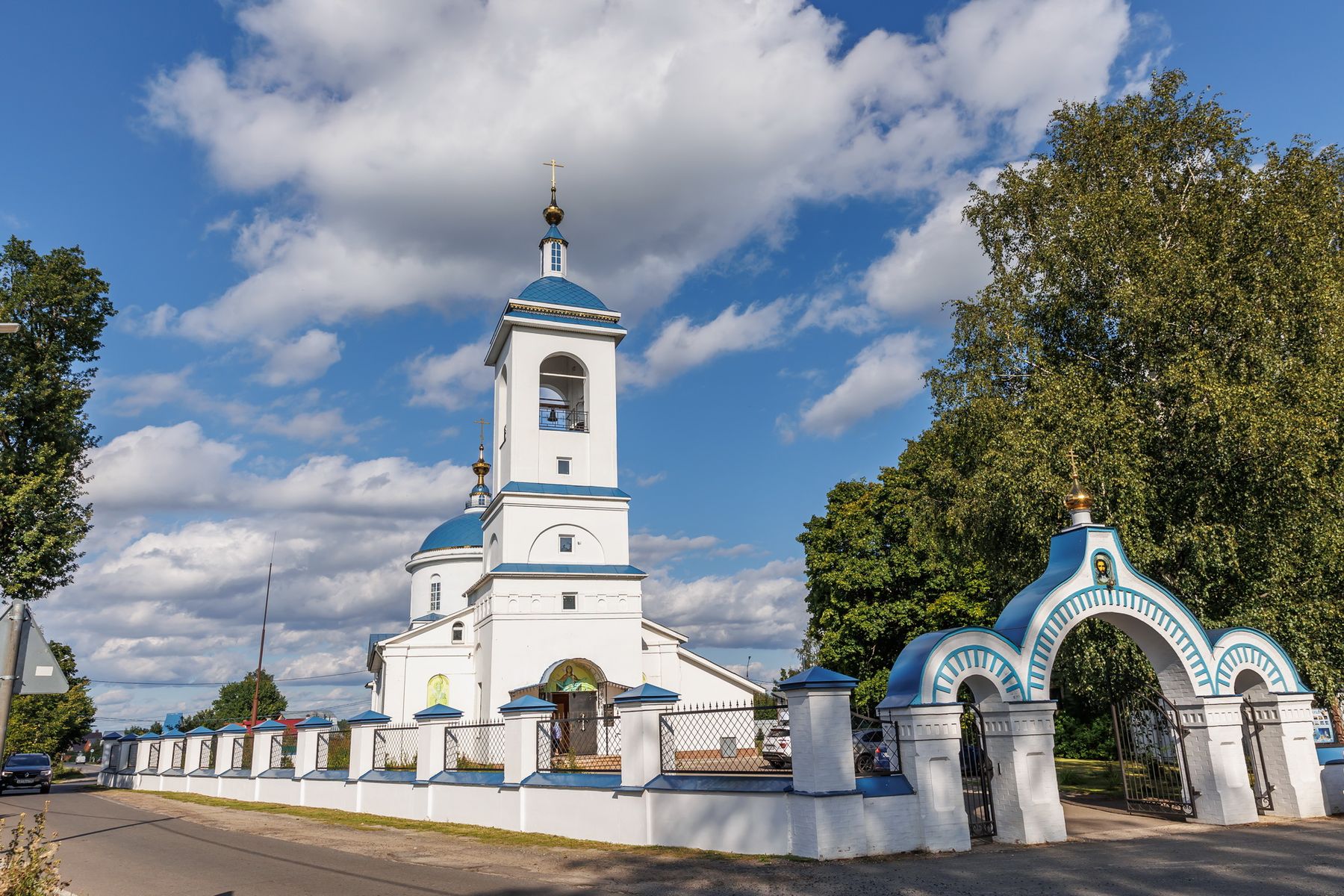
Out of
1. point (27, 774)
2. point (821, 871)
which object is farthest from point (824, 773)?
point (27, 774)

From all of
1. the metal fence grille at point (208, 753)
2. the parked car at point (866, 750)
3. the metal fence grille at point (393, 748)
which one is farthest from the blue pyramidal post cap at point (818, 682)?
the metal fence grille at point (208, 753)

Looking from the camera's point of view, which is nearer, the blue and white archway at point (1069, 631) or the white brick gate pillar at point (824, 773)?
the white brick gate pillar at point (824, 773)

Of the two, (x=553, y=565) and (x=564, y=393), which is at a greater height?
(x=564, y=393)

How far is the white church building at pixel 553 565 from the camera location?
25562 millimetres

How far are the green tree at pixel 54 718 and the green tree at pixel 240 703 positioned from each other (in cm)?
3152

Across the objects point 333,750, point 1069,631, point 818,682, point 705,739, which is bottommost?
point 333,750

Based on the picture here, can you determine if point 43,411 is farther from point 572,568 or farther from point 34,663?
point 34,663

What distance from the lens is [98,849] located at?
1270 cm

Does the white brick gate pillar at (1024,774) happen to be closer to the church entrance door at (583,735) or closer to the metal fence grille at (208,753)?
the church entrance door at (583,735)

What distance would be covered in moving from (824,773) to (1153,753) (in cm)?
667

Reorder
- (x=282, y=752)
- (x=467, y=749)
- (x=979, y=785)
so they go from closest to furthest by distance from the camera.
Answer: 1. (x=979, y=785)
2. (x=467, y=749)
3. (x=282, y=752)

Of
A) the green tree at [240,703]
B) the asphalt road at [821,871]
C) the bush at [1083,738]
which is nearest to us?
the asphalt road at [821,871]

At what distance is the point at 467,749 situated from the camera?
51.4 ft

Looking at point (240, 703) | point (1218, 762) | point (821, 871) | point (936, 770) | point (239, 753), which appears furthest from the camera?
point (240, 703)
